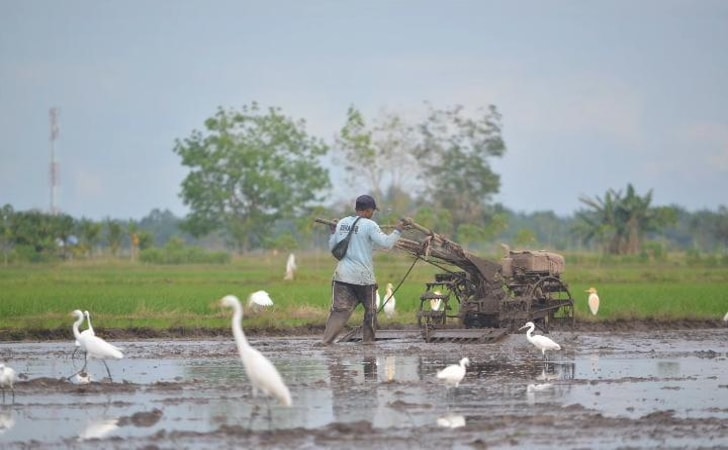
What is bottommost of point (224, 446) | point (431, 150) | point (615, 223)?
point (224, 446)

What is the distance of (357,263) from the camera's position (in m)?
16.0

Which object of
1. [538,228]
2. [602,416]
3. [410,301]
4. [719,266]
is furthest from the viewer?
[538,228]

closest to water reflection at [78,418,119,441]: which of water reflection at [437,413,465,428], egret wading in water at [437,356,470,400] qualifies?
water reflection at [437,413,465,428]

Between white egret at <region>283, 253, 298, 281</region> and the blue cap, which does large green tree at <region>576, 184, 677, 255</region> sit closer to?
white egret at <region>283, 253, 298, 281</region>

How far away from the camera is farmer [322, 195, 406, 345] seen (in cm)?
1580

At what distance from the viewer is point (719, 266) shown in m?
51.1

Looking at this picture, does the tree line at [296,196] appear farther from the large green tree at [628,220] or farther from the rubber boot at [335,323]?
the rubber boot at [335,323]

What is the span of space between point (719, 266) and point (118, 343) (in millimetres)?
37362

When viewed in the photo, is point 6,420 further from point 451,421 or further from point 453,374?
point 453,374

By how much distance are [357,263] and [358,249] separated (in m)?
0.20

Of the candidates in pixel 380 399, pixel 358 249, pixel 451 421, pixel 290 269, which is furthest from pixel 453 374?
pixel 290 269

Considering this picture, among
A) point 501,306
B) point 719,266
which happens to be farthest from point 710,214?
point 501,306

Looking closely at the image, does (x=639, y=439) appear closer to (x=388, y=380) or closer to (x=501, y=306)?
(x=388, y=380)

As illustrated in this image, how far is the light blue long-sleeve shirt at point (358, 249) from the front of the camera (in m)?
15.8
